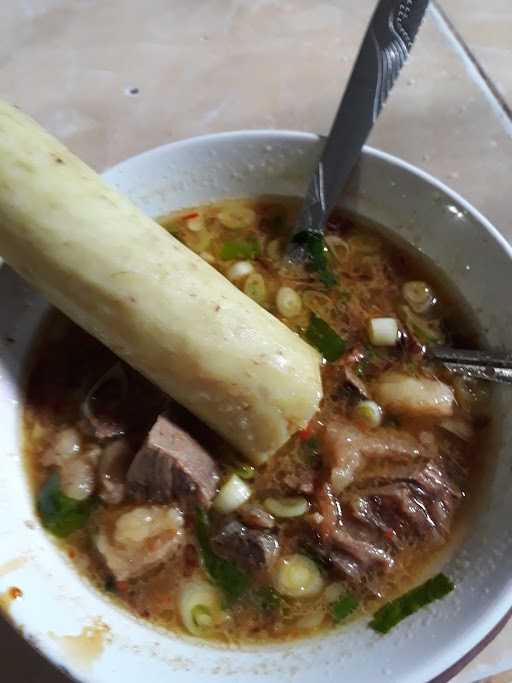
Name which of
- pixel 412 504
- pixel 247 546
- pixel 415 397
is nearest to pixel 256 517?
pixel 247 546

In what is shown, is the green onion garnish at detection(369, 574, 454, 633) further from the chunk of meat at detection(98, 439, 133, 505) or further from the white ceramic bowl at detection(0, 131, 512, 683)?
the chunk of meat at detection(98, 439, 133, 505)

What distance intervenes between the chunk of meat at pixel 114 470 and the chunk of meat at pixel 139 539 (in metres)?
0.05

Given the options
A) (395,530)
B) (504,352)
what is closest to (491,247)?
(504,352)

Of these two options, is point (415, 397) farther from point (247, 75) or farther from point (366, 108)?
point (247, 75)

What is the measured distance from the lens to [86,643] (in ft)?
4.13

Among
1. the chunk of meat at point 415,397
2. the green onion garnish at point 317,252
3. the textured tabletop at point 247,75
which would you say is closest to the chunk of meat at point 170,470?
the chunk of meat at point 415,397

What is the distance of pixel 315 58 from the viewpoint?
255 centimetres

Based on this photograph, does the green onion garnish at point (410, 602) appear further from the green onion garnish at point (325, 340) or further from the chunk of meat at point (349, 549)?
the green onion garnish at point (325, 340)

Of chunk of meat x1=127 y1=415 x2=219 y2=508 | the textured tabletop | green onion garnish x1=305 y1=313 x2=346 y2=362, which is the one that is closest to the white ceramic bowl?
chunk of meat x1=127 y1=415 x2=219 y2=508

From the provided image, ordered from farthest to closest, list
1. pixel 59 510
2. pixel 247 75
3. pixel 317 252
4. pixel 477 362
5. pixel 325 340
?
pixel 247 75
pixel 317 252
pixel 325 340
pixel 477 362
pixel 59 510

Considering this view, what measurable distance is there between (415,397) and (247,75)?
151cm

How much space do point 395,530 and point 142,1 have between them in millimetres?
2315

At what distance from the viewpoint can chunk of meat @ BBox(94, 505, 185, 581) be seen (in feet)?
4.70

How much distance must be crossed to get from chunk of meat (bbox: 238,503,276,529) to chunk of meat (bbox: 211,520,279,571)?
13mm
